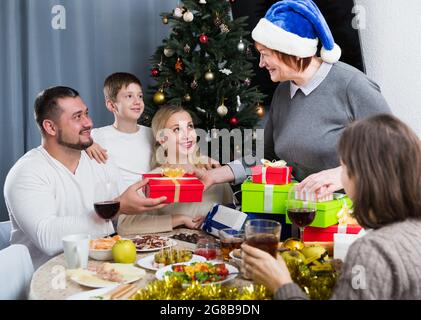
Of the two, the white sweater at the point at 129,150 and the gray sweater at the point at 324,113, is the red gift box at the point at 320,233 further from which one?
the white sweater at the point at 129,150

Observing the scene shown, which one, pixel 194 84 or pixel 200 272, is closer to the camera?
pixel 200 272

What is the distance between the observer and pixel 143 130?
350cm

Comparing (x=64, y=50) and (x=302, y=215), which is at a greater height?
(x=64, y=50)

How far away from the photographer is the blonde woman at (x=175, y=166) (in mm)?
2201

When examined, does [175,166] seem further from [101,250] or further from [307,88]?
[101,250]

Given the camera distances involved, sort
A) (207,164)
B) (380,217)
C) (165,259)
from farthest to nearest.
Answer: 1. (207,164)
2. (165,259)
3. (380,217)

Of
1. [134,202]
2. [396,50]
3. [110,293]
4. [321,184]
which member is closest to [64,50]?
[134,202]

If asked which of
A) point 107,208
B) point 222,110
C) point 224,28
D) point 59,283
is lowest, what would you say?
point 59,283

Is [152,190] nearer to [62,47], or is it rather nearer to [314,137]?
[314,137]

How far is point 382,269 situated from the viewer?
3.53 ft

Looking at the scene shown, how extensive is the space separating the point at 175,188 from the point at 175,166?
55cm

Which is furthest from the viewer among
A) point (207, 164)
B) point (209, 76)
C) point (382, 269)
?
point (209, 76)

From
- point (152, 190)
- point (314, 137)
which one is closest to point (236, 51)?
point (314, 137)

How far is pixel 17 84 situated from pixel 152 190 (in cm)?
238
